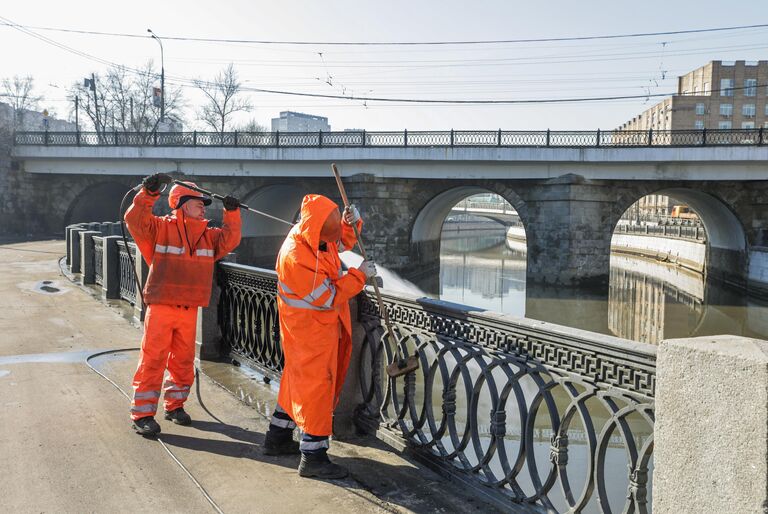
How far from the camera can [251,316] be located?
641 cm

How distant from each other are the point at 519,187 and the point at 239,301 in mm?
22348

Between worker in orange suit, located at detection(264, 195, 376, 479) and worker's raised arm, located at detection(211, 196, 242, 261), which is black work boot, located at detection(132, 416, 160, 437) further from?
worker's raised arm, located at detection(211, 196, 242, 261)

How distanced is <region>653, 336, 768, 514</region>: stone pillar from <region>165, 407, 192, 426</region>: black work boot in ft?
11.6

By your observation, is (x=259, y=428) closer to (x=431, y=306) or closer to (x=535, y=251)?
(x=431, y=306)

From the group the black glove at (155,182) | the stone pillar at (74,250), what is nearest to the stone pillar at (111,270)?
the stone pillar at (74,250)

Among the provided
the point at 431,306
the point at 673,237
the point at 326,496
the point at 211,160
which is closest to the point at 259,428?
the point at 326,496

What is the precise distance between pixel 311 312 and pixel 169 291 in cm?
166

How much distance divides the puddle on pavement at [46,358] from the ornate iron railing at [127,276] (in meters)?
3.81

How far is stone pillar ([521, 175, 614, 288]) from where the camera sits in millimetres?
26000

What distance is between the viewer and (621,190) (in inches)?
1048

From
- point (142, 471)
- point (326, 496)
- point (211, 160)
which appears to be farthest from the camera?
point (211, 160)

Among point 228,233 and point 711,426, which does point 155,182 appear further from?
point 711,426

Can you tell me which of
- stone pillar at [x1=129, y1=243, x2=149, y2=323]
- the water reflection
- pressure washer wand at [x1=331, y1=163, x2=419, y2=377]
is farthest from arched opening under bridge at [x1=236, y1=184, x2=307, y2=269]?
pressure washer wand at [x1=331, y1=163, x2=419, y2=377]

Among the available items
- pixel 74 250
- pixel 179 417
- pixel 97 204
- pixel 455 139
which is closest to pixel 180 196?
pixel 179 417
